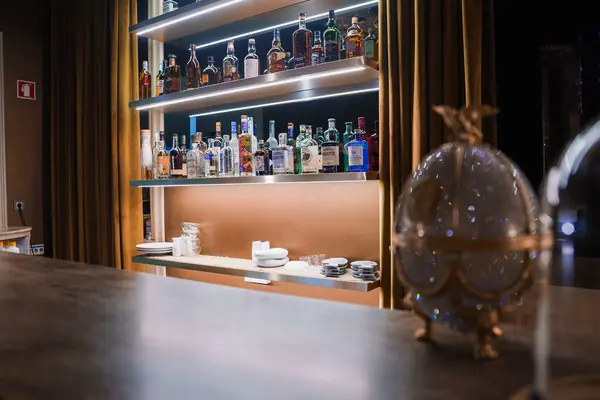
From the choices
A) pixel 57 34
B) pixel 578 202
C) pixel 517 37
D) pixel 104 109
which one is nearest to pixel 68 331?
pixel 578 202

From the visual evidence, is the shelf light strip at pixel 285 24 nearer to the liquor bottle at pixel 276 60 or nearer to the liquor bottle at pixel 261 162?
the liquor bottle at pixel 276 60

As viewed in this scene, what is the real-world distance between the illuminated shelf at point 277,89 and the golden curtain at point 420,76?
0.52ft

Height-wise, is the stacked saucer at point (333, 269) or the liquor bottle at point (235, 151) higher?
the liquor bottle at point (235, 151)

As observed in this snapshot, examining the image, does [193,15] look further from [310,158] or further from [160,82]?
[310,158]

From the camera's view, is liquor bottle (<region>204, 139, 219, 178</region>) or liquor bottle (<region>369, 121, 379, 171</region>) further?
liquor bottle (<region>204, 139, 219, 178</region>)

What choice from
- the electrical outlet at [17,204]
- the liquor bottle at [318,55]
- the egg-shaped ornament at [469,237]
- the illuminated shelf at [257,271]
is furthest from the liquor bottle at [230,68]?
the egg-shaped ornament at [469,237]

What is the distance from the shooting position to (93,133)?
3.29 m

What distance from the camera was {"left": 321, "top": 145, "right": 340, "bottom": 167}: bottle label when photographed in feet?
7.12

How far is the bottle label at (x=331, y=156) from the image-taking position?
217cm

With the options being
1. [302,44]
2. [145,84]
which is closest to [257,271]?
[302,44]

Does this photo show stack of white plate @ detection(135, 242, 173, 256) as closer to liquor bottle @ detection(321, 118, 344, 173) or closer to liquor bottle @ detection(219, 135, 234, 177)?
liquor bottle @ detection(219, 135, 234, 177)

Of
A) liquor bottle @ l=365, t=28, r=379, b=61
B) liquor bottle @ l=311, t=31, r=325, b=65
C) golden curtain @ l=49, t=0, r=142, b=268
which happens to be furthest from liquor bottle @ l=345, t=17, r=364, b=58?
golden curtain @ l=49, t=0, r=142, b=268

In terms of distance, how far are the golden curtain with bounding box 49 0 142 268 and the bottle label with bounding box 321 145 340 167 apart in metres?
1.51

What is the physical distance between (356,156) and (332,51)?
0.52m
